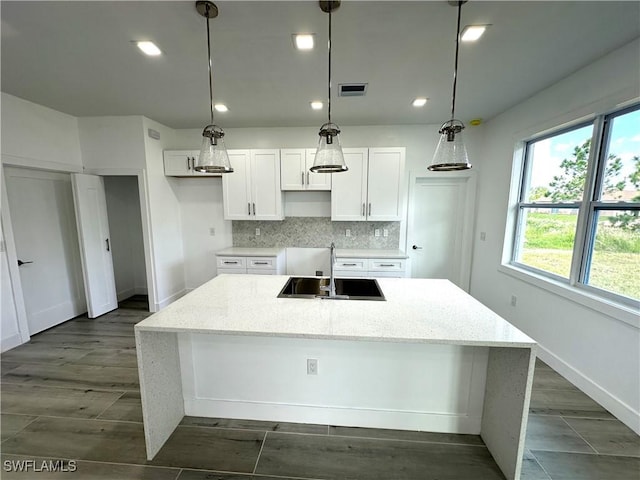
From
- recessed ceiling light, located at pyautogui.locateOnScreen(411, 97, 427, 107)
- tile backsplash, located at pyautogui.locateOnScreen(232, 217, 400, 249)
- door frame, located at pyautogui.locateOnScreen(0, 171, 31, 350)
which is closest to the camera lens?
door frame, located at pyautogui.locateOnScreen(0, 171, 31, 350)

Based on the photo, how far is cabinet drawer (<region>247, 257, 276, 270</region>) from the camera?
3605 millimetres

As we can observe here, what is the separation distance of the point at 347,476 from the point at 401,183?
10.4 feet

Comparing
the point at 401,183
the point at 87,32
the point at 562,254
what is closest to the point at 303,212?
the point at 401,183

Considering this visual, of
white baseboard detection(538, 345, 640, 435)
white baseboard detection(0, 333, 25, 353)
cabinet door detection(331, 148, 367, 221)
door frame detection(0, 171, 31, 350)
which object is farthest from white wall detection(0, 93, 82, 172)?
white baseboard detection(538, 345, 640, 435)

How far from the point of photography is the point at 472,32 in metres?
1.76

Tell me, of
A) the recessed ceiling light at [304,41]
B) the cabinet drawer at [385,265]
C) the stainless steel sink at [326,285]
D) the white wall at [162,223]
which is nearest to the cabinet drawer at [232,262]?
the white wall at [162,223]

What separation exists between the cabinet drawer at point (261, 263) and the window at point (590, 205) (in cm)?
320

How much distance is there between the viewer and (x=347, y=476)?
1454 mm

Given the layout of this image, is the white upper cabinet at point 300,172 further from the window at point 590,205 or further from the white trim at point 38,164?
the white trim at point 38,164

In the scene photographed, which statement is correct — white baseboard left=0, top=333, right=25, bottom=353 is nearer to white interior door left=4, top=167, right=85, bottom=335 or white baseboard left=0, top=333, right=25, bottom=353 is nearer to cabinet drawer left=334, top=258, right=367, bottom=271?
white interior door left=4, top=167, right=85, bottom=335

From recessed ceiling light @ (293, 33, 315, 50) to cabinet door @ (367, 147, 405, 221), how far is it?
180 centimetres

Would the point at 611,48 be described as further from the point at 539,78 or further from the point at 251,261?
the point at 251,261

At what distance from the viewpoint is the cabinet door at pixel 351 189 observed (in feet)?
11.6

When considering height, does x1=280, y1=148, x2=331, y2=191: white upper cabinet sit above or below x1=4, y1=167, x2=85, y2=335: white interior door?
above
